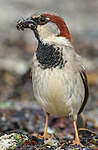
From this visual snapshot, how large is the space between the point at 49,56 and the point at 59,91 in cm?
53

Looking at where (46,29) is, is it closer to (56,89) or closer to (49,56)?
(49,56)

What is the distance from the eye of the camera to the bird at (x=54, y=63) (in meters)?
5.92

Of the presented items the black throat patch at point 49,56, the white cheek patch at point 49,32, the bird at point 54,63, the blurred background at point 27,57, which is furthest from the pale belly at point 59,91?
the blurred background at point 27,57

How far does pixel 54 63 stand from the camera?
5914mm

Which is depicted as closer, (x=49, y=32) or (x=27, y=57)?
(x=49, y=32)

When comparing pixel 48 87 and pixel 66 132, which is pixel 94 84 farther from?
pixel 48 87

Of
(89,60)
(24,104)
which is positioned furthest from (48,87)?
(89,60)

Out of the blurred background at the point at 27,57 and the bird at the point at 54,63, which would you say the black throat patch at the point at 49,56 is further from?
the blurred background at the point at 27,57

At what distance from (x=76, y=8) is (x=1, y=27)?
22.6 ft

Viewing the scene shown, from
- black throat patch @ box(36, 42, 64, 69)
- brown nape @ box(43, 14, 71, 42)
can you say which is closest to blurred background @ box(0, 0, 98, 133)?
brown nape @ box(43, 14, 71, 42)

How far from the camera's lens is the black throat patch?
19.4ft

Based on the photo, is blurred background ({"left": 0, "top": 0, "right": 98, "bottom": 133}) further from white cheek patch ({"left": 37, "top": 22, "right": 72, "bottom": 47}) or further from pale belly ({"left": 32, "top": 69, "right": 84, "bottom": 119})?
pale belly ({"left": 32, "top": 69, "right": 84, "bottom": 119})

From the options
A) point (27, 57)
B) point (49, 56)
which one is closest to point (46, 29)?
point (49, 56)

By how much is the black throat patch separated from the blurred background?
0.61m
